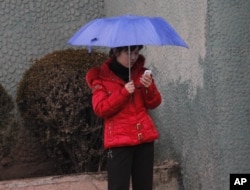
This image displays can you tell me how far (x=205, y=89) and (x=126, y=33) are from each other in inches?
48.1

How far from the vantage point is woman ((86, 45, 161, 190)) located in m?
Answer: 3.80

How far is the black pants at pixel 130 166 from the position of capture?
3.86 meters

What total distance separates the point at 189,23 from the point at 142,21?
1.15 m

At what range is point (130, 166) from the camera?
390 cm

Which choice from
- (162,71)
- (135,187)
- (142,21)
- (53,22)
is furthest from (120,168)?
(53,22)

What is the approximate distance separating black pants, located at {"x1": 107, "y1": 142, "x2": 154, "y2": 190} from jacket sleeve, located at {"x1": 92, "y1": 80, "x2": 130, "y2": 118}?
0.27 metres

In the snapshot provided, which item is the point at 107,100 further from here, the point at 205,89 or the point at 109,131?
the point at 205,89

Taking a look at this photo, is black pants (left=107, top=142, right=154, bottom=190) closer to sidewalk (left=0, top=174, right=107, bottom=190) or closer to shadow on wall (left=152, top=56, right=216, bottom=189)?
shadow on wall (left=152, top=56, right=216, bottom=189)

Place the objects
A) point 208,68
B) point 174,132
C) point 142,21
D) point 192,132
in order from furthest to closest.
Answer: point 174,132 < point 192,132 < point 208,68 < point 142,21

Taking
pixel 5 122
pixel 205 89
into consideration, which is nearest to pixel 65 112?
pixel 5 122

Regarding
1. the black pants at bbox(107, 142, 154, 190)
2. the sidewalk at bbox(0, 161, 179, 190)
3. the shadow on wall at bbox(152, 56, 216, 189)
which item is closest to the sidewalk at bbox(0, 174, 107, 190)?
the sidewalk at bbox(0, 161, 179, 190)

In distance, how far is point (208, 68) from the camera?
4.48m

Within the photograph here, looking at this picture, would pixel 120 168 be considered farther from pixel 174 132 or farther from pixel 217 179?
pixel 174 132

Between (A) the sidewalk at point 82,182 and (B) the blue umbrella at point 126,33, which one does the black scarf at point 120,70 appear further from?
A: (A) the sidewalk at point 82,182
